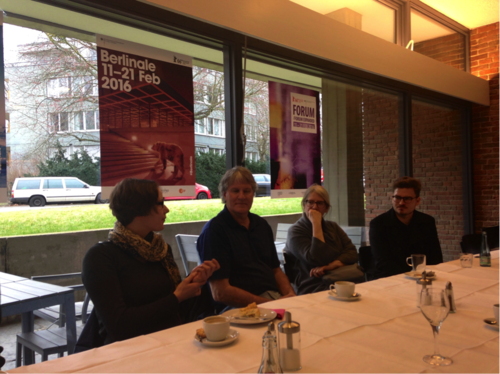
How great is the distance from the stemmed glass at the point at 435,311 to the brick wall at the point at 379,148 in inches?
133

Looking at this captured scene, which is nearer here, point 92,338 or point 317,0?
point 92,338

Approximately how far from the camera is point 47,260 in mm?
4148

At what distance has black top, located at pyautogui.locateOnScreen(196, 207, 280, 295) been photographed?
2229 millimetres

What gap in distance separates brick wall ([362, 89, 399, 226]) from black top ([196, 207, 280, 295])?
2.38m

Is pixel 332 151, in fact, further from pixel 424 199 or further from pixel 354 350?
pixel 354 350

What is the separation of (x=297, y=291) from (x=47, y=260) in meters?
2.71

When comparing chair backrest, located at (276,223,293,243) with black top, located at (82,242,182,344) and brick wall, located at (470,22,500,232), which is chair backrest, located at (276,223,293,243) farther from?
brick wall, located at (470,22,500,232)

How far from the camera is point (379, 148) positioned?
4.71 metres

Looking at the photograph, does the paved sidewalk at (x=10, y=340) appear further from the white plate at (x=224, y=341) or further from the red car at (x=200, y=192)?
A: the white plate at (x=224, y=341)

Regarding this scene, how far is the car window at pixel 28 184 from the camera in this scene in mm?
2211

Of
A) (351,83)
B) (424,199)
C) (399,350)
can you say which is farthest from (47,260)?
(424,199)

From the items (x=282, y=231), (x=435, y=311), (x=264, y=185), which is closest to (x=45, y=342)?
(x=264, y=185)

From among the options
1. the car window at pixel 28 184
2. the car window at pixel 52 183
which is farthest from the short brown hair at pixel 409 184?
the car window at pixel 28 184

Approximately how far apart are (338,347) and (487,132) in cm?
585
